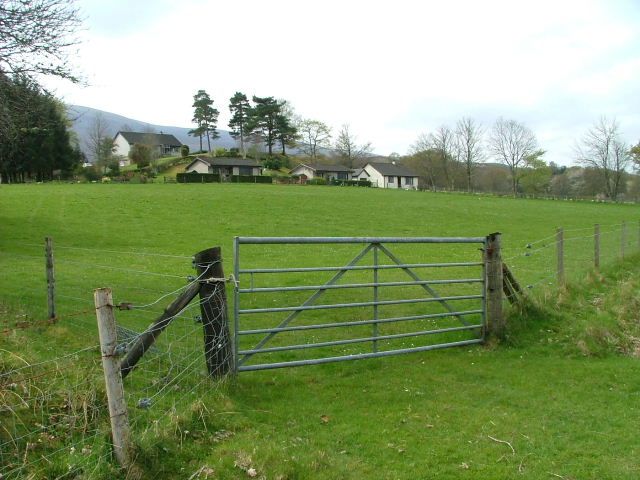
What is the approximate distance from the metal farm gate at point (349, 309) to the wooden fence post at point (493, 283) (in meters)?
0.10

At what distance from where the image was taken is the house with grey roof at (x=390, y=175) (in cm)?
10562

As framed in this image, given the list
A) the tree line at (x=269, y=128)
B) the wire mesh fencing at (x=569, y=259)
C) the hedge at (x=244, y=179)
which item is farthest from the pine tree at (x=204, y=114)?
the wire mesh fencing at (x=569, y=259)

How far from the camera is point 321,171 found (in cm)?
10388

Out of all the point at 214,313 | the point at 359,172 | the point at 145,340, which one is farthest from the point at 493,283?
the point at 359,172

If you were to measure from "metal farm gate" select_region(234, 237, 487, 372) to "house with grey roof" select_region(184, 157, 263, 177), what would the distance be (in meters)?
75.4

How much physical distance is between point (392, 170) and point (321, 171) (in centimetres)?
1511

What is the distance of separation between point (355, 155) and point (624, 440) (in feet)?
388

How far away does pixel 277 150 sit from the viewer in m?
117

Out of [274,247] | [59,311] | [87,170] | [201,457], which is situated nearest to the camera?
[201,457]

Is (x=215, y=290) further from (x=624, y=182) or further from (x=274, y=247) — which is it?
(x=624, y=182)

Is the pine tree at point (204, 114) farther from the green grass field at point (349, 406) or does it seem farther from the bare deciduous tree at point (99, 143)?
the green grass field at point (349, 406)

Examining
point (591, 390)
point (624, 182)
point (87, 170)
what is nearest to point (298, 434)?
point (591, 390)

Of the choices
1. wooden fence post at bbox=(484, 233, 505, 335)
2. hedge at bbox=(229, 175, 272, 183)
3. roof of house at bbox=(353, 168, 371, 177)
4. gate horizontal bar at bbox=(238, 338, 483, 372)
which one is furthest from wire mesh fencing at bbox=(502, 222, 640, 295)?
roof of house at bbox=(353, 168, 371, 177)

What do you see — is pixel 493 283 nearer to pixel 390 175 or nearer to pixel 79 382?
pixel 79 382
